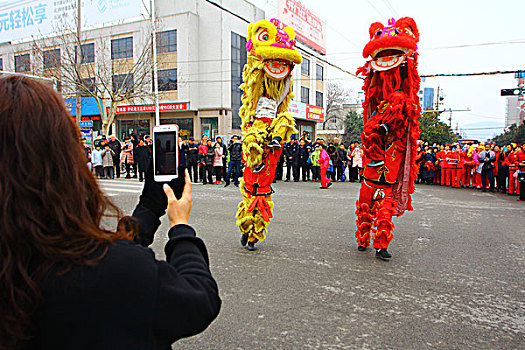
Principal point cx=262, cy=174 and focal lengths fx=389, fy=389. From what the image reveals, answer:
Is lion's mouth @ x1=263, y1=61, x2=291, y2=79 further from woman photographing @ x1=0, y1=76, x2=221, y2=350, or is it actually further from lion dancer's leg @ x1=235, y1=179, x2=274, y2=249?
woman photographing @ x1=0, y1=76, x2=221, y2=350

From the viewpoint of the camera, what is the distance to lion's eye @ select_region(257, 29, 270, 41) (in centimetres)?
490

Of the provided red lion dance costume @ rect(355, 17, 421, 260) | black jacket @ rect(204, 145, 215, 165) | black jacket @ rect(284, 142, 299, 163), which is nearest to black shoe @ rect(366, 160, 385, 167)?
red lion dance costume @ rect(355, 17, 421, 260)

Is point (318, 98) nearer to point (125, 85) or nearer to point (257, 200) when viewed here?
point (125, 85)

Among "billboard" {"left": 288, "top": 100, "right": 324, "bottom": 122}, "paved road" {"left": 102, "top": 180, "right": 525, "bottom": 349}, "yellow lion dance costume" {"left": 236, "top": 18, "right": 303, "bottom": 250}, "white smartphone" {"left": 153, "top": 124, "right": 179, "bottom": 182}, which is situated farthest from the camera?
"billboard" {"left": 288, "top": 100, "right": 324, "bottom": 122}

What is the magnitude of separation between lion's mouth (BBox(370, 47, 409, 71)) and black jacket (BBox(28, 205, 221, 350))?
413 cm

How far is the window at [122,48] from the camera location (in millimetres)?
28281

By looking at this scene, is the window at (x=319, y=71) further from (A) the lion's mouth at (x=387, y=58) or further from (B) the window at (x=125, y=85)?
(A) the lion's mouth at (x=387, y=58)

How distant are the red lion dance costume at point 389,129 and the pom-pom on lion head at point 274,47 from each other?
3.12ft

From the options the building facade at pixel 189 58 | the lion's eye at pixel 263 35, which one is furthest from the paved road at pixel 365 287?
the building facade at pixel 189 58

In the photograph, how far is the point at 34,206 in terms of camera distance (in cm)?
98

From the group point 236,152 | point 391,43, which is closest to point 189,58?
point 236,152

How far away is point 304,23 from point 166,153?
136ft

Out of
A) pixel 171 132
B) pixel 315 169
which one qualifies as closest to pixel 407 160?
pixel 171 132

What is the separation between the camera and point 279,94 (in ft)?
16.4
